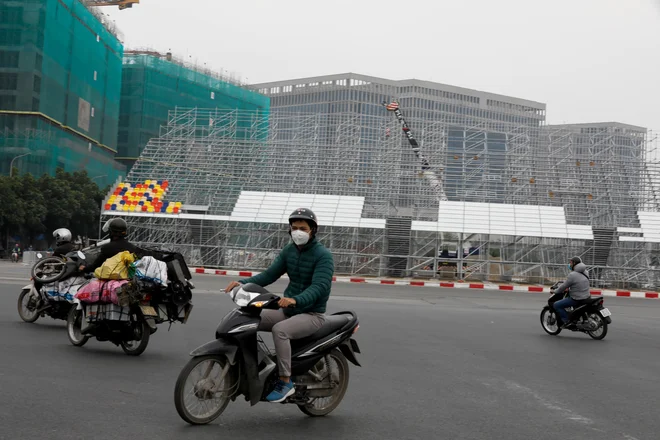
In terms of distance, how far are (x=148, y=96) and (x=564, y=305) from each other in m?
69.1

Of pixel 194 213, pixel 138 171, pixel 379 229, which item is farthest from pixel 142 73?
pixel 379 229

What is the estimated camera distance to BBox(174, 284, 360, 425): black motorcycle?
6.14m

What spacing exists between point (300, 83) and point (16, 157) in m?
86.6

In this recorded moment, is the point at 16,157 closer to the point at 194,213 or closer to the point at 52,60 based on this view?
the point at 52,60

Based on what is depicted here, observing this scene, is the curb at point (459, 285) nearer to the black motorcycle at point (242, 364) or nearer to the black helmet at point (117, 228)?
the black helmet at point (117, 228)

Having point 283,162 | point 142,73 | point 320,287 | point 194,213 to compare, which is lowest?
point 320,287

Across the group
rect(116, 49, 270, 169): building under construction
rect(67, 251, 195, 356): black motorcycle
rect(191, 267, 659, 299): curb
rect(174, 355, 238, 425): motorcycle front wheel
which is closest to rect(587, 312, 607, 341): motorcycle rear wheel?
rect(67, 251, 195, 356): black motorcycle

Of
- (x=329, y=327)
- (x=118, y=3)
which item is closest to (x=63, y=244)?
(x=329, y=327)

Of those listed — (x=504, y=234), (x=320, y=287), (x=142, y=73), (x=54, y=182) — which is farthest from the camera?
(x=142, y=73)

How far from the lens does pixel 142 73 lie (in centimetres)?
7988

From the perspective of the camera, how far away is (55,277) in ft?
38.8

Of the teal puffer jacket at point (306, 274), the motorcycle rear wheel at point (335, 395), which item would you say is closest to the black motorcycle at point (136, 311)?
the teal puffer jacket at point (306, 274)

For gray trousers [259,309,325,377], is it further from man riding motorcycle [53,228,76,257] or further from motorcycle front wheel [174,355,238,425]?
man riding motorcycle [53,228,76,257]

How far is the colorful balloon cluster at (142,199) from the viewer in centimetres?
4428
